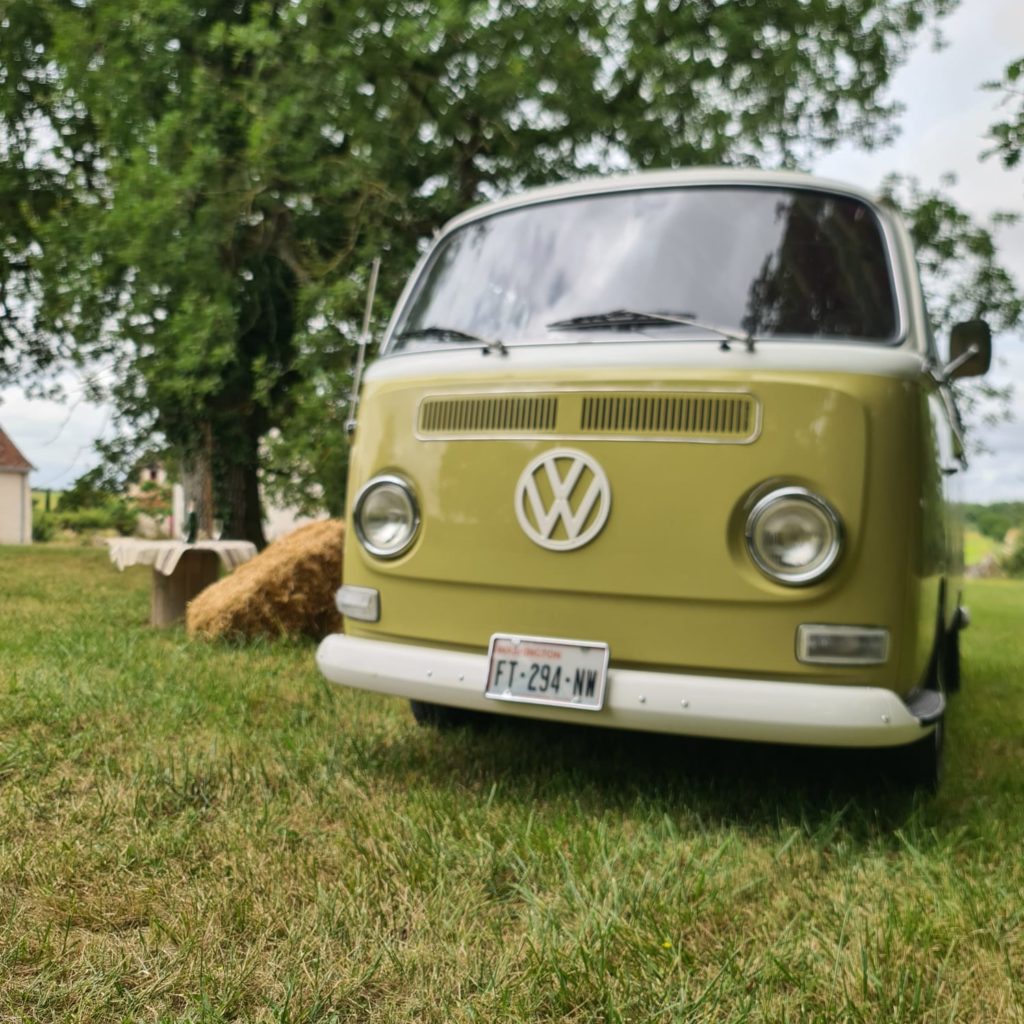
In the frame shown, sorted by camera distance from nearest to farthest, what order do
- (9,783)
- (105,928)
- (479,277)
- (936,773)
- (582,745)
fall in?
(105,928) < (9,783) < (936,773) < (479,277) < (582,745)

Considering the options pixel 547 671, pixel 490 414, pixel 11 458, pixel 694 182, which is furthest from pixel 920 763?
pixel 11 458

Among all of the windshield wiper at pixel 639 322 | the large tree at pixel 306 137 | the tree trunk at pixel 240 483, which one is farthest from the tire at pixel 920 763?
the tree trunk at pixel 240 483

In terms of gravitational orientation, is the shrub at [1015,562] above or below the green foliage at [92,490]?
below

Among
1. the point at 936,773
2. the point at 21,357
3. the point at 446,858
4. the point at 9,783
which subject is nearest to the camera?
the point at 446,858

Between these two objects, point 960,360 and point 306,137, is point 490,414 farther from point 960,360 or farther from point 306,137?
point 306,137

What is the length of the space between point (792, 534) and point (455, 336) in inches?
57.1

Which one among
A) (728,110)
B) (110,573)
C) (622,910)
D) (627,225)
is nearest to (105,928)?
(622,910)

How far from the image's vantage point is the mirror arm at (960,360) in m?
3.88

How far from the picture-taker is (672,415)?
3320 mm

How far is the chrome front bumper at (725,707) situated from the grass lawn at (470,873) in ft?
1.04

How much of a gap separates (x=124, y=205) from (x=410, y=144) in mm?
2721

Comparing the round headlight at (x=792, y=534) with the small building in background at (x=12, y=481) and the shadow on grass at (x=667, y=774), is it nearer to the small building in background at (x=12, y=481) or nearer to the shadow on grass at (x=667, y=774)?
the shadow on grass at (x=667, y=774)

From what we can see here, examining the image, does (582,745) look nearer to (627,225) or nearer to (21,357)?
(627,225)

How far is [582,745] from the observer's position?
4.46 metres
